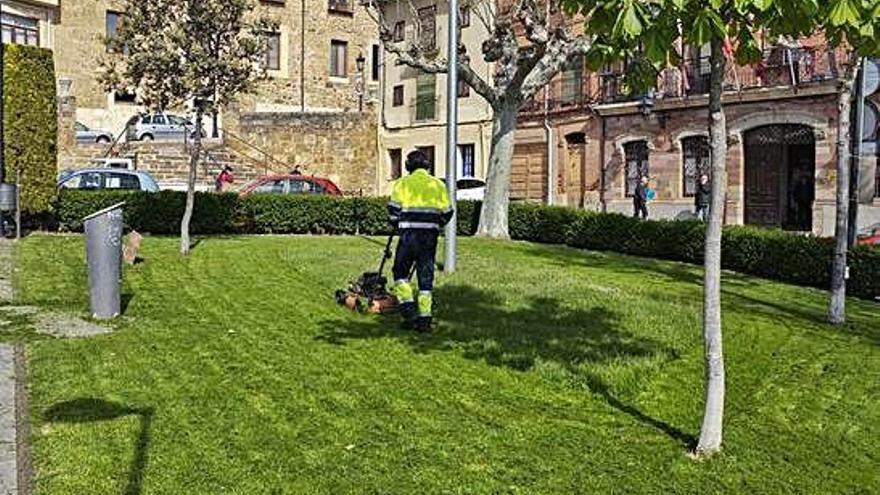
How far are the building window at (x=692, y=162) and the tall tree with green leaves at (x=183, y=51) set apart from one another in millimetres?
16175

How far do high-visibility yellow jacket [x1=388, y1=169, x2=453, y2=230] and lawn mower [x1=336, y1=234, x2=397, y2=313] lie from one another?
2.84ft

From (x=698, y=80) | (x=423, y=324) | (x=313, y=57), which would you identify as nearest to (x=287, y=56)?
(x=313, y=57)

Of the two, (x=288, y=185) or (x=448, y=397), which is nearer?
(x=448, y=397)

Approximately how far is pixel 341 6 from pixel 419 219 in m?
37.7

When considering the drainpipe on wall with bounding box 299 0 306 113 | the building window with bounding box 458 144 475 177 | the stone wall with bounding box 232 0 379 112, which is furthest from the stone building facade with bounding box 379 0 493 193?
the drainpipe on wall with bounding box 299 0 306 113

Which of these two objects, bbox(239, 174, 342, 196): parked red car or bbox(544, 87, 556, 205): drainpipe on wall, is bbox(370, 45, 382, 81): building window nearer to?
bbox(544, 87, 556, 205): drainpipe on wall

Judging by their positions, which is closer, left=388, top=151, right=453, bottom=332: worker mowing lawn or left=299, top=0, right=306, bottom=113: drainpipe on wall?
left=388, top=151, right=453, bottom=332: worker mowing lawn

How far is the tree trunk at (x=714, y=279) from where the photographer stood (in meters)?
5.09

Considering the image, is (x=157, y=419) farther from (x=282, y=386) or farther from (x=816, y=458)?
(x=816, y=458)

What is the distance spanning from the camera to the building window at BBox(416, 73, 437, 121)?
36000mm

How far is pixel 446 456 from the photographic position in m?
4.88

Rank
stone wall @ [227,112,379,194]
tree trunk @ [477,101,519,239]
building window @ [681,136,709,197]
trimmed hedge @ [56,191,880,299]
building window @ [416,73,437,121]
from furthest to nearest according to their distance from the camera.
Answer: building window @ [416,73,437,121] → stone wall @ [227,112,379,194] → building window @ [681,136,709,197] → tree trunk @ [477,101,519,239] → trimmed hedge @ [56,191,880,299]

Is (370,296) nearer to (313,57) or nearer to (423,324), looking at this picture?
(423,324)

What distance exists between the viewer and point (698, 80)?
87.4 feet
